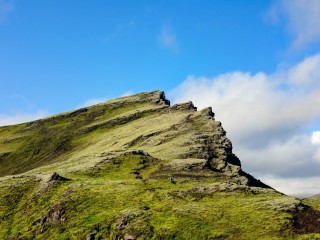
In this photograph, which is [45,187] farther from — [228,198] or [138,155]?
[228,198]

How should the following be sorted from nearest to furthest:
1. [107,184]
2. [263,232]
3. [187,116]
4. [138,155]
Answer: [263,232], [107,184], [138,155], [187,116]

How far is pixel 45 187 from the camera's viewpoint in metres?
116

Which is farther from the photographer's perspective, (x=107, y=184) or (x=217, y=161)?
(x=217, y=161)

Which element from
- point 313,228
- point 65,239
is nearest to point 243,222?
point 313,228

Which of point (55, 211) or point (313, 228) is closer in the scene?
point (313, 228)

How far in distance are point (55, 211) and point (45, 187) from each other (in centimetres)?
1465

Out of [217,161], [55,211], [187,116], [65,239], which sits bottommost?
[65,239]

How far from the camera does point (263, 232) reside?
266 ft

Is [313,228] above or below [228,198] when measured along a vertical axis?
below

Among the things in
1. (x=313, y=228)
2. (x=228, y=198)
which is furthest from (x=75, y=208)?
(x=313, y=228)

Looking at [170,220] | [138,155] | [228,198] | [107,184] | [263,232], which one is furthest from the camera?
[138,155]

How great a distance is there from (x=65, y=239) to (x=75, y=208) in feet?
39.4

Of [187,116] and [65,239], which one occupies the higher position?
[187,116]

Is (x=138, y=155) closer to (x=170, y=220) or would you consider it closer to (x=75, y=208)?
(x=75, y=208)
